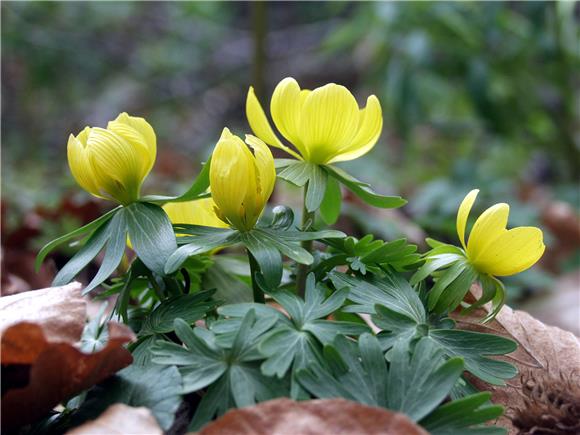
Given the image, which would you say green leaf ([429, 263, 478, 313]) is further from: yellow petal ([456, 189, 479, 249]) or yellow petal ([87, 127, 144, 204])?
yellow petal ([87, 127, 144, 204])

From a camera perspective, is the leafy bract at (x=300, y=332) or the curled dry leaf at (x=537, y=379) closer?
the leafy bract at (x=300, y=332)

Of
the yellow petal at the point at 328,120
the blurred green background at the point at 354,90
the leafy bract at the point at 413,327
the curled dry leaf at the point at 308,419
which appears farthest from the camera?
the blurred green background at the point at 354,90

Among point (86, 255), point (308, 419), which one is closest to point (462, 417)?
point (308, 419)

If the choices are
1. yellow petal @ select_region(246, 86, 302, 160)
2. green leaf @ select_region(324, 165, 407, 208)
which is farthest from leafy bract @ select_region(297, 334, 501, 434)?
yellow petal @ select_region(246, 86, 302, 160)

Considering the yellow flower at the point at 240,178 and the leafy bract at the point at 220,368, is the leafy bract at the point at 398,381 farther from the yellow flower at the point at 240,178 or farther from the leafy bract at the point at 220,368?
the yellow flower at the point at 240,178

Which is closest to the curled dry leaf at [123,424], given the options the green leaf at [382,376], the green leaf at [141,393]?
the green leaf at [141,393]

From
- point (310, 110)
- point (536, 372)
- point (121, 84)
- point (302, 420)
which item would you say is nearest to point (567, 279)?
point (536, 372)
